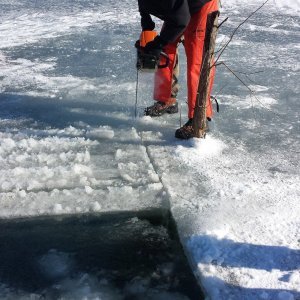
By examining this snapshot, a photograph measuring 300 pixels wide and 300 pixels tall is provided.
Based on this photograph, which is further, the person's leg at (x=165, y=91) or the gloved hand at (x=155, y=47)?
the person's leg at (x=165, y=91)

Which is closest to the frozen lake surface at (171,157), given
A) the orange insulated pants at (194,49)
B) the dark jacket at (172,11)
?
the orange insulated pants at (194,49)

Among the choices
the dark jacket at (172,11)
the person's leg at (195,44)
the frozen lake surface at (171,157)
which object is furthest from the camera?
the person's leg at (195,44)

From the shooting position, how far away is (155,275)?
2.37 meters

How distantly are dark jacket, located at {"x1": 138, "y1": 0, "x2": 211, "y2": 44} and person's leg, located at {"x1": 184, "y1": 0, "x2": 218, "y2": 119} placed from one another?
0.11 meters

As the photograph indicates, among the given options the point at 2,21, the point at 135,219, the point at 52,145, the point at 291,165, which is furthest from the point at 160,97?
the point at 2,21

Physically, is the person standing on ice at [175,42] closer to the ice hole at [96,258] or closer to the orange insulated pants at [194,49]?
the orange insulated pants at [194,49]

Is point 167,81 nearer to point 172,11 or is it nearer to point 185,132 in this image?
point 185,132

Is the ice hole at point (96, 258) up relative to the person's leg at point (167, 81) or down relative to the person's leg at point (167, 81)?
down

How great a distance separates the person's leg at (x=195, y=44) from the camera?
362 cm

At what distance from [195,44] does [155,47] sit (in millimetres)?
473

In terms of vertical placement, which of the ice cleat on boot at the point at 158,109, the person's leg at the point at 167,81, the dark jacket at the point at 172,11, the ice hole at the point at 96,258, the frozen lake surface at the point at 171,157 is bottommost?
the ice hole at the point at 96,258

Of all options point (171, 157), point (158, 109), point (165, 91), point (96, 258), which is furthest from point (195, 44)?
point (96, 258)

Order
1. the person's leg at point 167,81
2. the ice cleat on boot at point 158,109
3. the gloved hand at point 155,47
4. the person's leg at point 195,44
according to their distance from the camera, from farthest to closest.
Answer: the ice cleat on boot at point 158,109
the person's leg at point 167,81
the person's leg at point 195,44
the gloved hand at point 155,47

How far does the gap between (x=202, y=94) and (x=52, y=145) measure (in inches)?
56.7
